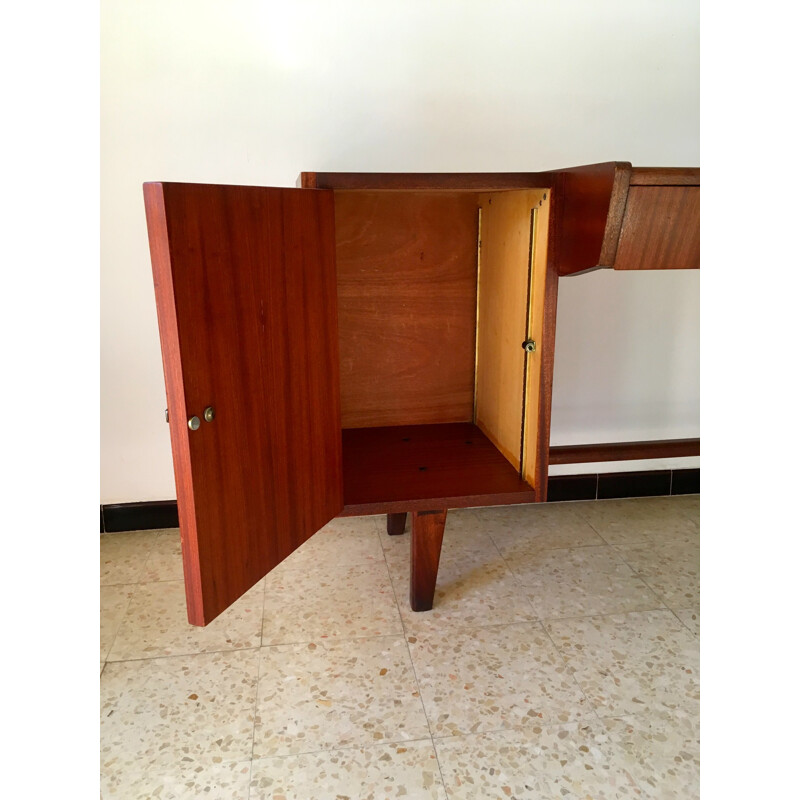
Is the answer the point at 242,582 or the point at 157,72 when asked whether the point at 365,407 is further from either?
the point at 157,72

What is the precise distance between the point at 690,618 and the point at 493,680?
51 cm

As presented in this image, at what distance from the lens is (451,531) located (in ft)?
6.43

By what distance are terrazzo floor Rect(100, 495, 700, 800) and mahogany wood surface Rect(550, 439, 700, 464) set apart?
0.23 m

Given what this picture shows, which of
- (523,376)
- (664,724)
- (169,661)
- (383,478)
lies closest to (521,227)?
(523,376)

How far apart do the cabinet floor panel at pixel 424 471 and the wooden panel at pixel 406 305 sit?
88mm

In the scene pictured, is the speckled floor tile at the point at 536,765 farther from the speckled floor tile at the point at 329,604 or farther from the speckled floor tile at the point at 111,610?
the speckled floor tile at the point at 111,610

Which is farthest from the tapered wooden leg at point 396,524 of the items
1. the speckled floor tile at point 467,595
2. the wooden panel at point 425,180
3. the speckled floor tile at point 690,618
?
the wooden panel at point 425,180

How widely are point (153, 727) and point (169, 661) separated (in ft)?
0.61

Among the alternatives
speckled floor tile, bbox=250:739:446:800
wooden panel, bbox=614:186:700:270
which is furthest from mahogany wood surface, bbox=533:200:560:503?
speckled floor tile, bbox=250:739:446:800

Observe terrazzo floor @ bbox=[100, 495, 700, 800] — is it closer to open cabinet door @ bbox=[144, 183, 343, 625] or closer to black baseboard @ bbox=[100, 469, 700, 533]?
black baseboard @ bbox=[100, 469, 700, 533]

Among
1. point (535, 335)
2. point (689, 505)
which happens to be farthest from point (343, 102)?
point (689, 505)

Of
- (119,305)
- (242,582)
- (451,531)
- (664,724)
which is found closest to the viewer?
(242,582)

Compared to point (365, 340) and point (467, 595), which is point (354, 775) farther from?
point (365, 340)

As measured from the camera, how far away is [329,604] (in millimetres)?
1593
